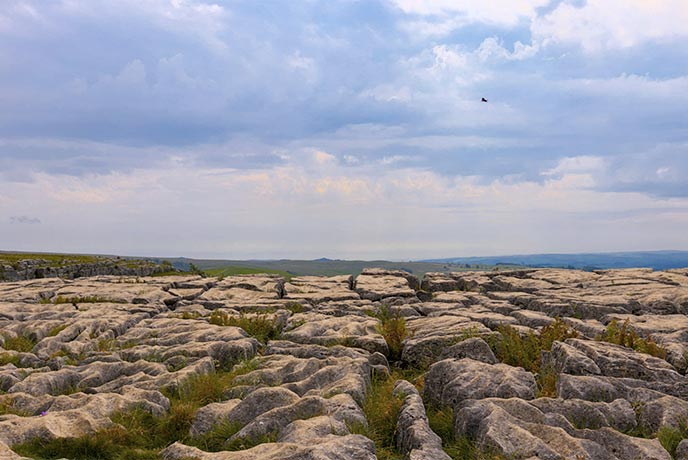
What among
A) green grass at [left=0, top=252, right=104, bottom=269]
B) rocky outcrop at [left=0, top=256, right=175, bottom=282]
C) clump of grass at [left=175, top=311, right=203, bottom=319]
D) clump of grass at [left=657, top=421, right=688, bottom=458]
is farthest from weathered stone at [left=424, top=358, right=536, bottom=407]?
green grass at [left=0, top=252, right=104, bottom=269]

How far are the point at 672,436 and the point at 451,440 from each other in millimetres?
3307

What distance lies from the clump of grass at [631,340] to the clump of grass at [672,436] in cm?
359

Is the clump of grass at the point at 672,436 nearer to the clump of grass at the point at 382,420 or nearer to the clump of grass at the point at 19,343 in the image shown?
the clump of grass at the point at 382,420

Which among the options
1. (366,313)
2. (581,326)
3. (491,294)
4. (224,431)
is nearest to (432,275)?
(491,294)

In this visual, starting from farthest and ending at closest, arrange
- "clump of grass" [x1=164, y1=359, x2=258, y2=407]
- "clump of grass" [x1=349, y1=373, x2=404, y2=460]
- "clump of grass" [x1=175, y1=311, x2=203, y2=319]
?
"clump of grass" [x1=175, y1=311, x2=203, y2=319] < "clump of grass" [x1=164, y1=359, x2=258, y2=407] < "clump of grass" [x1=349, y1=373, x2=404, y2=460]

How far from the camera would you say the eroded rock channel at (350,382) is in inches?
289

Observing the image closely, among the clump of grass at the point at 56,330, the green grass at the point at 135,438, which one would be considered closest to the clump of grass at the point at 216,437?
the green grass at the point at 135,438

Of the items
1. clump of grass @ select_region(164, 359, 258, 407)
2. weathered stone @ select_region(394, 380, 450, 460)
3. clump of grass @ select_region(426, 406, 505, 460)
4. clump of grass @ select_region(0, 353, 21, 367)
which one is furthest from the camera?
clump of grass @ select_region(0, 353, 21, 367)

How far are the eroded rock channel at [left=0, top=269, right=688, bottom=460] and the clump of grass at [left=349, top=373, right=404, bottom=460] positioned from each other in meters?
0.04

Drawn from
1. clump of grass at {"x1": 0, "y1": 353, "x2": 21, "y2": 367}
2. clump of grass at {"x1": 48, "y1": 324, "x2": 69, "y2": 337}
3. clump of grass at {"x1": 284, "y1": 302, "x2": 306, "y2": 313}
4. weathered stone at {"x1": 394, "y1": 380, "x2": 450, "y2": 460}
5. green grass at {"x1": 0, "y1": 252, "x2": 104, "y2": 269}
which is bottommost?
clump of grass at {"x1": 0, "y1": 353, "x2": 21, "y2": 367}

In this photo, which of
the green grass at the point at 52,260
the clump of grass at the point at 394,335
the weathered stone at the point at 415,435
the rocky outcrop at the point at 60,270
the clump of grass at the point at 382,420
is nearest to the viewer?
the weathered stone at the point at 415,435

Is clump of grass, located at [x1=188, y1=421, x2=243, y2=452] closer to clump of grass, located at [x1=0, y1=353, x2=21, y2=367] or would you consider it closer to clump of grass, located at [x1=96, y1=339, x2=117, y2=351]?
clump of grass, located at [x1=96, y1=339, x2=117, y2=351]

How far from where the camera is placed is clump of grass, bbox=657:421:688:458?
24.0 feet

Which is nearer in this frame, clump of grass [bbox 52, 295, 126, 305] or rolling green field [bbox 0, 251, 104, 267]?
clump of grass [bbox 52, 295, 126, 305]
